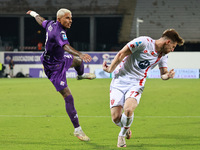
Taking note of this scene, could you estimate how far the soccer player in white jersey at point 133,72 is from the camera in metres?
6.55

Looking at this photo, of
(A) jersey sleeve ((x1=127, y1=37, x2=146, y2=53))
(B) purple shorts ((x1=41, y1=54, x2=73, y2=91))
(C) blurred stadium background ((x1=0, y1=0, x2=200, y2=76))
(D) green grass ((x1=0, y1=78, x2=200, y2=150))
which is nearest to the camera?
(A) jersey sleeve ((x1=127, y1=37, x2=146, y2=53))

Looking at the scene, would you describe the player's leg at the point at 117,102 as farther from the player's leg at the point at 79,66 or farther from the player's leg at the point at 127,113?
the player's leg at the point at 79,66

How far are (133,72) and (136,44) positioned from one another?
58 centimetres

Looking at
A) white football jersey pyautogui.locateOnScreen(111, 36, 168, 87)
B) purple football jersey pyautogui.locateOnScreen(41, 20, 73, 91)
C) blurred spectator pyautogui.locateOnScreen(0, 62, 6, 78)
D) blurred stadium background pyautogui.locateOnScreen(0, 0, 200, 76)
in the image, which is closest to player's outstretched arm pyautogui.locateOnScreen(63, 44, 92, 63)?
purple football jersey pyautogui.locateOnScreen(41, 20, 73, 91)

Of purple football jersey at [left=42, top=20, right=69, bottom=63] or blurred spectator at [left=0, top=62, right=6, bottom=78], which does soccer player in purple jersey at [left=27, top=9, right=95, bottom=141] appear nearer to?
purple football jersey at [left=42, top=20, right=69, bottom=63]

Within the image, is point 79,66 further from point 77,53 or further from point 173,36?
point 173,36

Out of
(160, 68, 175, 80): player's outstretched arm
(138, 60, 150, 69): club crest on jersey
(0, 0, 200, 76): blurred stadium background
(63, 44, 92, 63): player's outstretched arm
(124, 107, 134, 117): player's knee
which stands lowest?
(0, 0, 200, 76): blurred stadium background

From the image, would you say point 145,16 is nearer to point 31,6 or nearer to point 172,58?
point 172,58

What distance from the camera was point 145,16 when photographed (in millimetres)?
38469

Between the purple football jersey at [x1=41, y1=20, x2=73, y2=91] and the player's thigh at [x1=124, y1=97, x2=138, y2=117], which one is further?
the purple football jersey at [x1=41, y1=20, x2=73, y2=91]

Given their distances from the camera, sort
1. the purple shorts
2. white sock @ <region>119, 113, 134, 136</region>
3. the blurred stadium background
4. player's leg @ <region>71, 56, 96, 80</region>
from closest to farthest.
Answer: white sock @ <region>119, 113, 134, 136</region>
the purple shorts
player's leg @ <region>71, 56, 96, 80</region>
the blurred stadium background

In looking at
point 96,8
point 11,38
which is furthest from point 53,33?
point 11,38

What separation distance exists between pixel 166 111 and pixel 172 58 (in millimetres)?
19998

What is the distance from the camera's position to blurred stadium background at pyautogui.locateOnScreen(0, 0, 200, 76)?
37128mm
